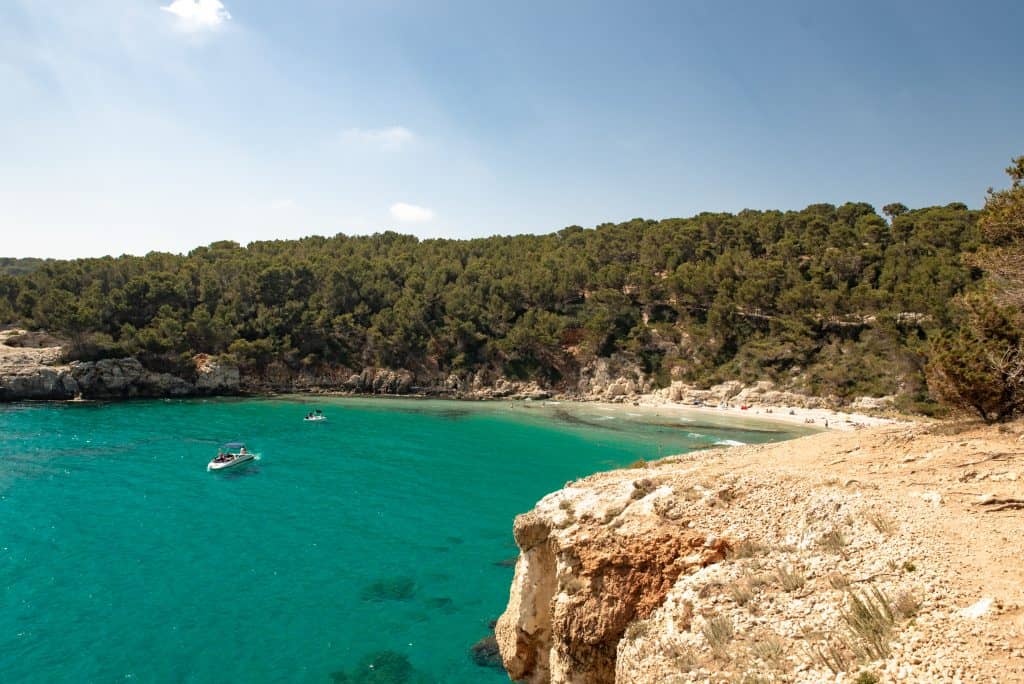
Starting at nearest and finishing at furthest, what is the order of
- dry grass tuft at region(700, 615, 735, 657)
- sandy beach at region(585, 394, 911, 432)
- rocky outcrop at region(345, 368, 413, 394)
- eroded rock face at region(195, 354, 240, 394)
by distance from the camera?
dry grass tuft at region(700, 615, 735, 657) < sandy beach at region(585, 394, 911, 432) < eroded rock face at region(195, 354, 240, 394) < rocky outcrop at region(345, 368, 413, 394)

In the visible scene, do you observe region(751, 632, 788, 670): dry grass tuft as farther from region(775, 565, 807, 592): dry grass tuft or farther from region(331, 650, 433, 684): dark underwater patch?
region(331, 650, 433, 684): dark underwater patch

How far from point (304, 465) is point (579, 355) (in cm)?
4918

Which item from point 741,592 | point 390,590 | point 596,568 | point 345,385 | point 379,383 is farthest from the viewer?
point 345,385

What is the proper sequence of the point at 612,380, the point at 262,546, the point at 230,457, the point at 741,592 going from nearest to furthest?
the point at 741,592 → the point at 262,546 → the point at 230,457 → the point at 612,380

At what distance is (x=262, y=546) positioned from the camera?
73.2 feet

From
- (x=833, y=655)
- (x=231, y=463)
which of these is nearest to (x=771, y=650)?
(x=833, y=655)

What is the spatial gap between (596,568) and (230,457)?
33222 mm

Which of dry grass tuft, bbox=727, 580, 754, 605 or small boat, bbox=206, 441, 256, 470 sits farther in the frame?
small boat, bbox=206, 441, 256, 470

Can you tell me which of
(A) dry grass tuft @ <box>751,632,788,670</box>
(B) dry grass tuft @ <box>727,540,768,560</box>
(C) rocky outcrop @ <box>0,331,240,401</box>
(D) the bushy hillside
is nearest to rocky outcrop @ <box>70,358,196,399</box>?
(C) rocky outcrop @ <box>0,331,240,401</box>

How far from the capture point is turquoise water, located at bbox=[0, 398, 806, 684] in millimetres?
15031

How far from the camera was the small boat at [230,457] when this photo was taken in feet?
112

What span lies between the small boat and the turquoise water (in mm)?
1087

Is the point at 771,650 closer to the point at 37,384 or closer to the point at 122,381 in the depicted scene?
the point at 122,381

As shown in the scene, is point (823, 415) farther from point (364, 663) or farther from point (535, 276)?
point (364, 663)
